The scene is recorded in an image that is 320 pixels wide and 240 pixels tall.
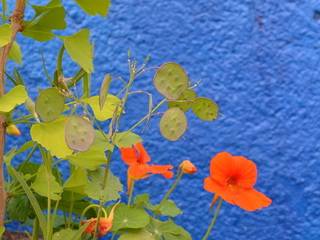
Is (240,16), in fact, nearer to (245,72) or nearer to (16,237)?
(245,72)

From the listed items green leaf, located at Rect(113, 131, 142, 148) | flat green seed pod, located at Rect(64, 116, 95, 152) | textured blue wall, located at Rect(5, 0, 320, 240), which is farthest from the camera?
textured blue wall, located at Rect(5, 0, 320, 240)

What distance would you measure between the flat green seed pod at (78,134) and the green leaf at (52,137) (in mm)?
81

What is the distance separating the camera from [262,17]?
2287 mm

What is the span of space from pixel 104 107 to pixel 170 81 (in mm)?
138

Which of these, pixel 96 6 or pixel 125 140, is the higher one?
pixel 96 6

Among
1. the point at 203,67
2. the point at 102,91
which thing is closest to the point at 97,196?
the point at 102,91

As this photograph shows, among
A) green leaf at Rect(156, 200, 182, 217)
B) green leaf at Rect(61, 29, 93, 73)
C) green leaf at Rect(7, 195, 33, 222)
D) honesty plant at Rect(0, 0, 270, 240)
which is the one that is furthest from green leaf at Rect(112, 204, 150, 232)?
green leaf at Rect(61, 29, 93, 73)

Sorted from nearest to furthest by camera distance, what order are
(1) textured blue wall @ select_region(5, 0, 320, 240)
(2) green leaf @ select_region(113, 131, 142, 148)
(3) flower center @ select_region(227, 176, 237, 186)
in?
(2) green leaf @ select_region(113, 131, 142, 148), (3) flower center @ select_region(227, 176, 237, 186), (1) textured blue wall @ select_region(5, 0, 320, 240)

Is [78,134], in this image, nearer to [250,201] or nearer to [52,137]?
[52,137]

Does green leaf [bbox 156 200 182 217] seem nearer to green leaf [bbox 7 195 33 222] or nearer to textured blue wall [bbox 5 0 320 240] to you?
green leaf [bbox 7 195 33 222]

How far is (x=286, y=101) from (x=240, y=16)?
0.30 meters

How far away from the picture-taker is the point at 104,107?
1161 mm

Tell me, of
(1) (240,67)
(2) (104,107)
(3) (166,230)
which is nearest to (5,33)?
(2) (104,107)

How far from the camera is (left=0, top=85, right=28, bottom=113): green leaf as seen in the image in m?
1.05
